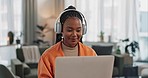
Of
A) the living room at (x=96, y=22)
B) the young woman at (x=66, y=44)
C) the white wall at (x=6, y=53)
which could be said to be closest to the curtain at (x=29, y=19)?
the living room at (x=96, y=22)

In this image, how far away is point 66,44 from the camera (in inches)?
61.4

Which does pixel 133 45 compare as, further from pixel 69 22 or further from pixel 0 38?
pixel 69 22

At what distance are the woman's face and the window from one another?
215 inches

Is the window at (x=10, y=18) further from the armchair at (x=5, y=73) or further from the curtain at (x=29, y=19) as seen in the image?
the armchair at (x=5, y=73)

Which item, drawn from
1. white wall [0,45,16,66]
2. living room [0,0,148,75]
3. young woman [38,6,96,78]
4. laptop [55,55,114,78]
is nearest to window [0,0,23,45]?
living room [0,0,148,75]

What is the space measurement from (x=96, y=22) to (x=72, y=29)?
6366mm

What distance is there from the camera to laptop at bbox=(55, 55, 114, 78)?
1.29 metres

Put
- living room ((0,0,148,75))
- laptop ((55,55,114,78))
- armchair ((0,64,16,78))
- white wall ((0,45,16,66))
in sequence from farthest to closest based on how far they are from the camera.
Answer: living room ((0,0,148,75))
white wall ((0,45,16,66))
armchair ((0,64,16,78))
laptop ((55,55,114,78))

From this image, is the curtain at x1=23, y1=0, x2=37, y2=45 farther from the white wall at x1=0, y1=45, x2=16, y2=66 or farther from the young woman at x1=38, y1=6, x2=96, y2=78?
the young woman at x1=38, y1=6, x2=96, y2=78

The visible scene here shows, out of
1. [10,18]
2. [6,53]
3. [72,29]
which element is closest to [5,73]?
[72,29]

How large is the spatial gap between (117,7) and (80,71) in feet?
21.2

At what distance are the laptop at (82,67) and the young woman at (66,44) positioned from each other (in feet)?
0.56

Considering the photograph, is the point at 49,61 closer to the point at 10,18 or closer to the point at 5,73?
the point at 5,73

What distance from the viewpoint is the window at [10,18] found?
6.70 m
